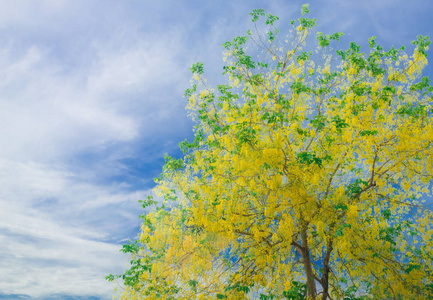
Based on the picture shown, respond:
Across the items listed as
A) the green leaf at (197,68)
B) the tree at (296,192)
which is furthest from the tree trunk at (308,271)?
the green leaf at (197,68)

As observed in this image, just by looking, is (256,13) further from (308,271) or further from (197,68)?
(308,271)

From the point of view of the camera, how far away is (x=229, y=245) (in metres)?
8.09

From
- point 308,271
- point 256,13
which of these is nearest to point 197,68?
point 256,13

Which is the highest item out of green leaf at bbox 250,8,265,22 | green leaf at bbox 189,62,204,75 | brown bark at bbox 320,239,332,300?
green leaf at bbox 250,8,265,22

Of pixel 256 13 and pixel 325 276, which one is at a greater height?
pixel 256 13

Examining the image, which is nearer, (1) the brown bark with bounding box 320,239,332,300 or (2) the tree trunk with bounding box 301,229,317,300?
(2) the tree trunk with bounding box 301,229,317,300

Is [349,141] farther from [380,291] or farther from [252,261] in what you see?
[380,291]

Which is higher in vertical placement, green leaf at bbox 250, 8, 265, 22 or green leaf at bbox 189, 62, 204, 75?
green leaf at bbox 250, 8, 265, 22

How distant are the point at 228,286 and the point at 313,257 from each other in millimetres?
3344

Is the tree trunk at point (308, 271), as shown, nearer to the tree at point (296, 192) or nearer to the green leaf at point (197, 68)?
the tree at point (296, 192)

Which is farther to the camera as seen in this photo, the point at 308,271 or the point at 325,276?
the point at 325,276

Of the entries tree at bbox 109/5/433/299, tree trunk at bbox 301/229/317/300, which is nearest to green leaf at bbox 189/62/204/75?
tree at bbox 109/5/433/299

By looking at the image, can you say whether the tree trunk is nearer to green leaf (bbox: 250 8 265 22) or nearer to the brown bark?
the brown bark

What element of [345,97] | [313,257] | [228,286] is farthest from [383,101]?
[228,286]
